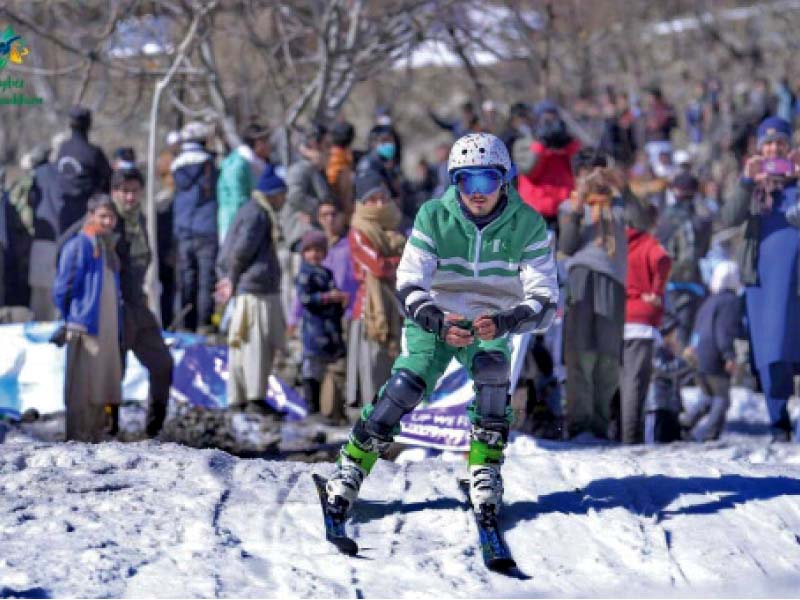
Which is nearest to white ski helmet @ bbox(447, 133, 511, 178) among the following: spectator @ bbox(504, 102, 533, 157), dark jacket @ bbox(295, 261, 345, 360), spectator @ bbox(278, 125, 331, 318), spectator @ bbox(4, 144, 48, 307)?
dark jacket @ bbox(295, 261, 345, 360)

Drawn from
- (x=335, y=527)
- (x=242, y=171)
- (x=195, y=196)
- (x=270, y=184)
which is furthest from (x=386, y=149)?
(x=335, y=527)

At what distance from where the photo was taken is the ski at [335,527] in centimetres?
661

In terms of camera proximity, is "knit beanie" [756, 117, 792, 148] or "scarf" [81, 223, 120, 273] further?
"knit beanie" [756, 117, 792, 148]

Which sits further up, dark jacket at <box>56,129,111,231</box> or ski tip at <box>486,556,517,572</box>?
dark jacket at <box>56,129,111,231</box>

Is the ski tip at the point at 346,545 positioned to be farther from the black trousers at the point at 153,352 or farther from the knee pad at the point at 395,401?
the black trousers at the point at 153,352

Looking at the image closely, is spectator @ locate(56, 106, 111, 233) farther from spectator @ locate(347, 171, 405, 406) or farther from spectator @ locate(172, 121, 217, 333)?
spectator @ locate(347, 171, 405, 406)

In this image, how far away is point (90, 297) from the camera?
1012 cm

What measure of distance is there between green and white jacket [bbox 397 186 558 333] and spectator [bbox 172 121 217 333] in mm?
6930

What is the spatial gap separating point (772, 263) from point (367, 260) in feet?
8.94

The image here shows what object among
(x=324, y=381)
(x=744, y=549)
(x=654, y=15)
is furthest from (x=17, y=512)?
(x=654, y=15)

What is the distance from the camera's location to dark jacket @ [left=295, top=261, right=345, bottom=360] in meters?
11.8

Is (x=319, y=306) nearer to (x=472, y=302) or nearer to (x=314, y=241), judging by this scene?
(x=314, y=241)

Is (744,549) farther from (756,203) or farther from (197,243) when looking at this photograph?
(197,243)

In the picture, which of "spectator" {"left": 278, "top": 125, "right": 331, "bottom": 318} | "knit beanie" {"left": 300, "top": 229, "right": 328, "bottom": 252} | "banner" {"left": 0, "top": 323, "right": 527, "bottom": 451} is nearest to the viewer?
"banner" {"left": 0, "top": 323, "right": 527, "bottom": 451}
